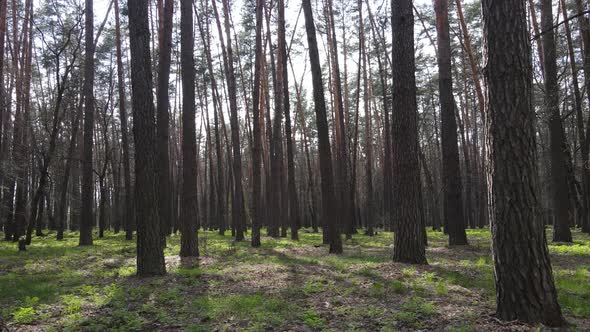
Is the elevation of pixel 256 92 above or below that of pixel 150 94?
above

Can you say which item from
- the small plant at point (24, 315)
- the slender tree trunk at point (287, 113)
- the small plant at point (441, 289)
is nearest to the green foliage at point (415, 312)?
the small plant at point (441, 289)

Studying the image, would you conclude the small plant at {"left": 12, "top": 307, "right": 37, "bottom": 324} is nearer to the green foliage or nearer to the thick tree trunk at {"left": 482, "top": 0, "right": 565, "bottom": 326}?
the green foliage

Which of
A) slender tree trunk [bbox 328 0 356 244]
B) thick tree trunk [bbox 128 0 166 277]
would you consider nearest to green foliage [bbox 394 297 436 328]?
thick tree trunk [bbox 128 0 166 277]

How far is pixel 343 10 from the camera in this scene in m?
22.6

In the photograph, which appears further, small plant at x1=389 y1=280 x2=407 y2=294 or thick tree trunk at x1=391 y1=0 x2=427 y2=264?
thick tree trunk at x1=391 y1=0 x2=427 y2=264

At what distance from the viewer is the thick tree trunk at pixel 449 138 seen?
1194cm

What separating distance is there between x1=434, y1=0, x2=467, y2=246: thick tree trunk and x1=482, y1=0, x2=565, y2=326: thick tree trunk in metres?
8.21

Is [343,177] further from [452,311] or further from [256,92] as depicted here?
[452,311]

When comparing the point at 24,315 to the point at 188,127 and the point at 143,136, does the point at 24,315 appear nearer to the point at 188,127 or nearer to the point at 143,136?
the point at 143,136

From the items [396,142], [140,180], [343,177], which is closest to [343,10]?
[343,177]

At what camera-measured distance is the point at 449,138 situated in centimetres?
1210

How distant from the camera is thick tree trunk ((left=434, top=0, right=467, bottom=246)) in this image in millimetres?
11938

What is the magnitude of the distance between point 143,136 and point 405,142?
5.01 m

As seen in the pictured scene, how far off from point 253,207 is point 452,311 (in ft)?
32.9
